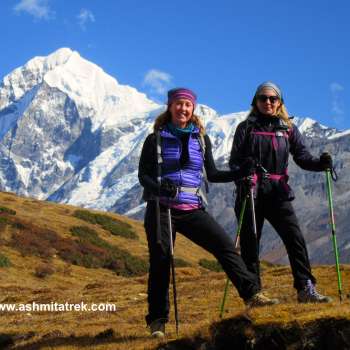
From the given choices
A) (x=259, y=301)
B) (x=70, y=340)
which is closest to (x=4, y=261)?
(x=70, y=340)

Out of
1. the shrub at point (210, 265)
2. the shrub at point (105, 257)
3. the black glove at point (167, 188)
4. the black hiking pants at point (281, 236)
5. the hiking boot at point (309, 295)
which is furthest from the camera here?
the shrub at point (210, 265)

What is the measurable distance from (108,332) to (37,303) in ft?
36.4

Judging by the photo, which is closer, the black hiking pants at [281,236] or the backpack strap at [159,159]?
the backpack strap at [159,159]

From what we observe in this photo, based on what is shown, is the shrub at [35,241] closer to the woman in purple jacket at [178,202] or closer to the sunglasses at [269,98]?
the sunglasses at [269,98]

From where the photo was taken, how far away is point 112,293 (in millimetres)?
24250

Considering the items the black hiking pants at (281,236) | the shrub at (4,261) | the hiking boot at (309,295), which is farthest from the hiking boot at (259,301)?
the shrub at (4,261)

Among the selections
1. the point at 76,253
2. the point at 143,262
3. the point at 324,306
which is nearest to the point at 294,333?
the point at 324,306

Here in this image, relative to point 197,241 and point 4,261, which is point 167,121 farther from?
point 4,261

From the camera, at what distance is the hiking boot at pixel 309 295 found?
1110 centimetres

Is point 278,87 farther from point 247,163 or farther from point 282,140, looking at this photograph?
point 247,163

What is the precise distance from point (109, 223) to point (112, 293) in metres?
31.6

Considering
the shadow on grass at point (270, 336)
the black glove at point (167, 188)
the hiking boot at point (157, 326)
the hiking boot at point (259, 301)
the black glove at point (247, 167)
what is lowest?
the shadow on grass at point (270, 336)

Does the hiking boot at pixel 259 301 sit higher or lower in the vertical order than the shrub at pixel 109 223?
lower

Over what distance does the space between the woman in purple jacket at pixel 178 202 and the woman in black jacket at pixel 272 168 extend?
0.92 meters
